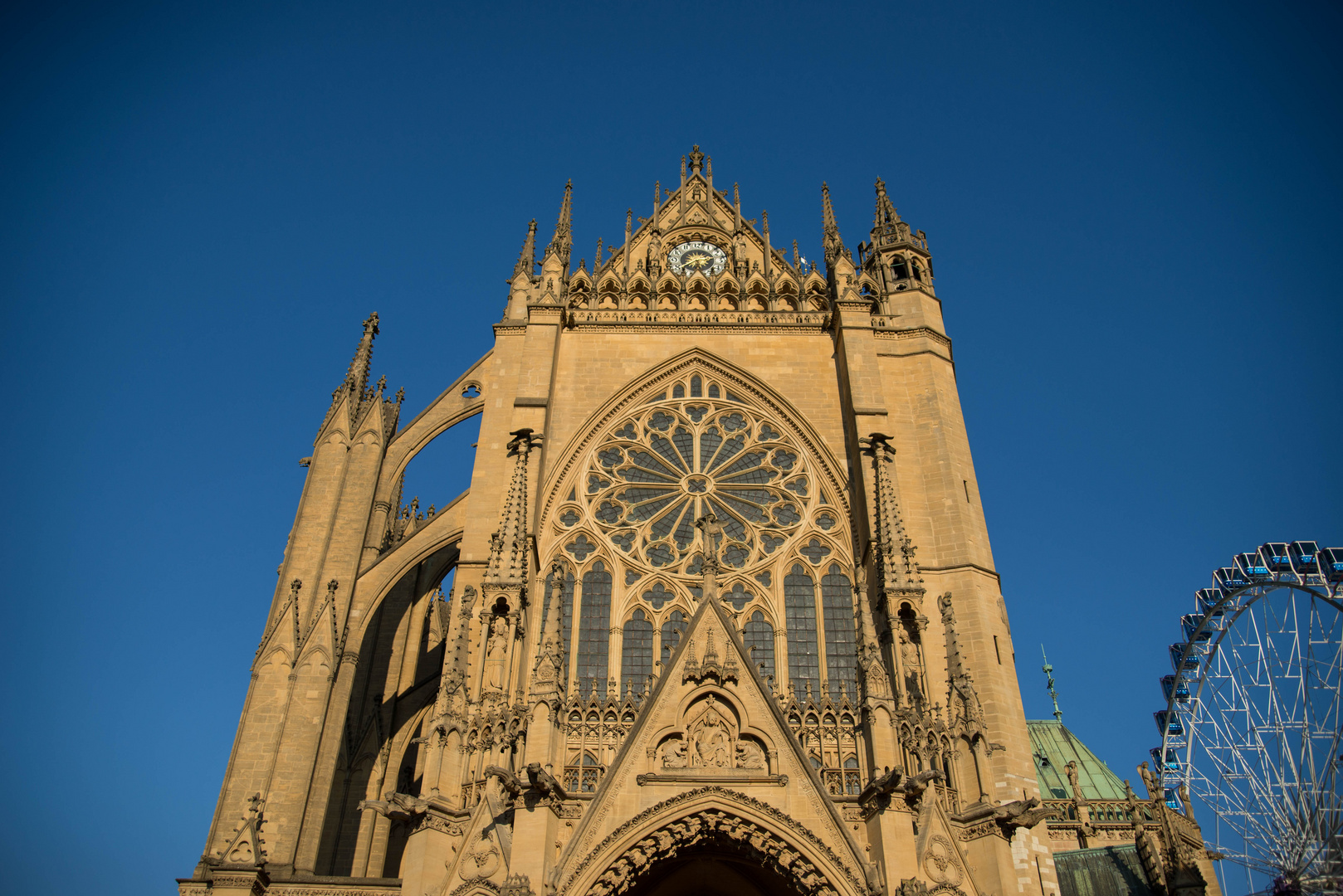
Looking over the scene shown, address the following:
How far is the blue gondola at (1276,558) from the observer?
3061 cm

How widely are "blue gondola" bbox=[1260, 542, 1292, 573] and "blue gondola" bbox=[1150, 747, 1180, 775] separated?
→ 9.42m

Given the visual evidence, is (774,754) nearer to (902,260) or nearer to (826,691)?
(826,691)

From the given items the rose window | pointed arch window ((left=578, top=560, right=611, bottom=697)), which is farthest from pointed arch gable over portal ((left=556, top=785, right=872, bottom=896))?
the rose window

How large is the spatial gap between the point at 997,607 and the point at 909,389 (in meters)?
5.52

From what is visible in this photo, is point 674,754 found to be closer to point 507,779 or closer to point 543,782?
point 543,782

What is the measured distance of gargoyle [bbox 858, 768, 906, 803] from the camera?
13.2 metres

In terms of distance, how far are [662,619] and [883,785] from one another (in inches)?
257

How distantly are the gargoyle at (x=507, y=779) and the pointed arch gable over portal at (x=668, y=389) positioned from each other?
23.5 feet

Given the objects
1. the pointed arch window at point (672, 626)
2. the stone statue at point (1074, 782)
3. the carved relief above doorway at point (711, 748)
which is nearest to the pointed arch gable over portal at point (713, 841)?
the carved relief above doorway at point (711, 748)

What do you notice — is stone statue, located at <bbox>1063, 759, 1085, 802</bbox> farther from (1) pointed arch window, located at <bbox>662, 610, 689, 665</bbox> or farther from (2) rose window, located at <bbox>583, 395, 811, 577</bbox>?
(1) pointed arch window, located at <bbox>662, 610, 689, 665</bbox>

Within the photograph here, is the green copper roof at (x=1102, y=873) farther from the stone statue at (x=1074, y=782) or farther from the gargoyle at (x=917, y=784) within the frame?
the gargoyle at (x=917, y=784)

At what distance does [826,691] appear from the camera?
56.5ft

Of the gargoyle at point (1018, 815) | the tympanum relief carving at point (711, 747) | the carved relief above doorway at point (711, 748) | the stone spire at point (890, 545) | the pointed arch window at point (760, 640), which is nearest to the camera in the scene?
the gargoyle at point (1018, 815)

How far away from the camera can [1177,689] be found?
3688cm
